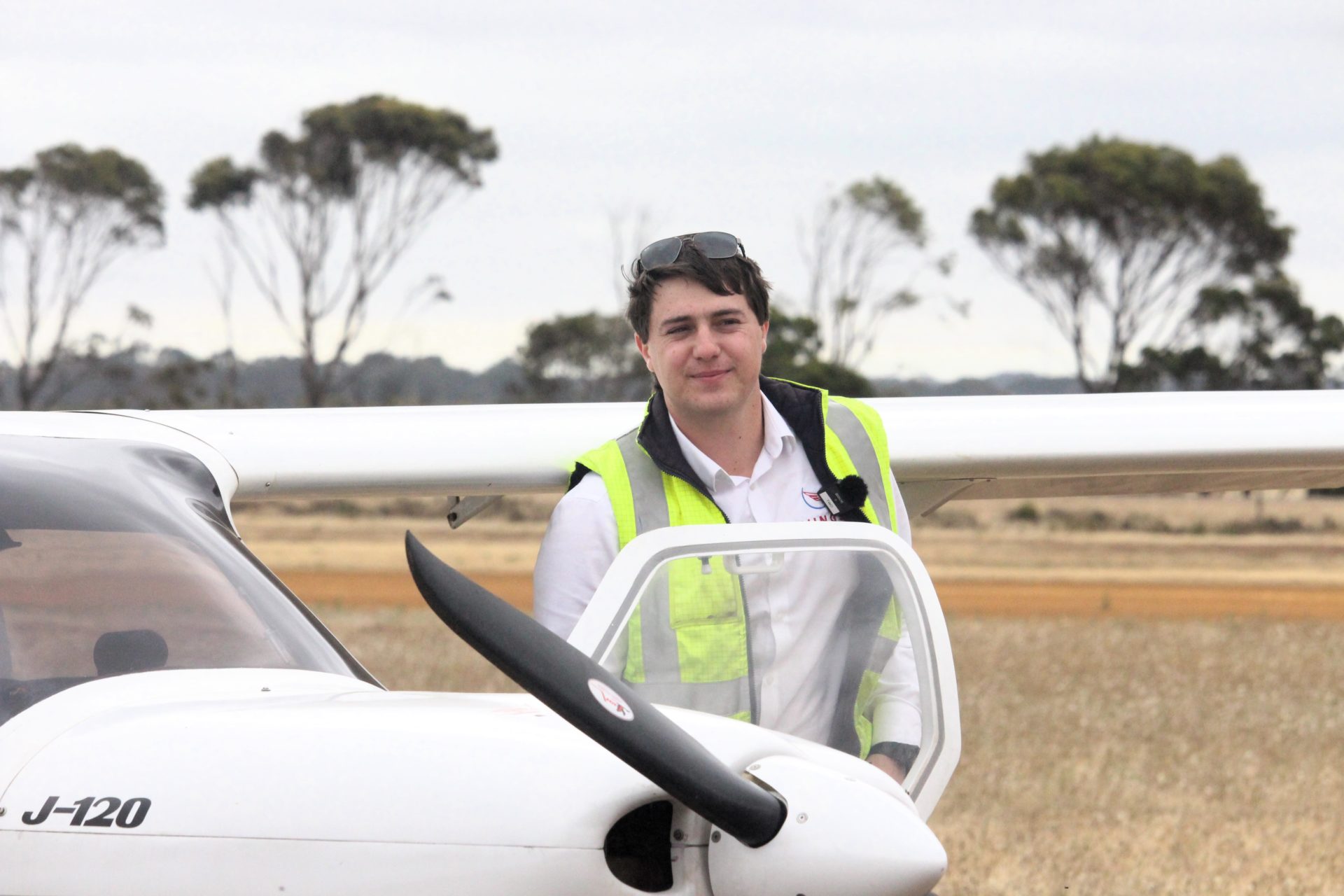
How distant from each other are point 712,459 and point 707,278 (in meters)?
0.37

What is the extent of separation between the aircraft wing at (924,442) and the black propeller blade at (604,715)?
1.87m

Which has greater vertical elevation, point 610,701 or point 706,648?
point 610,701

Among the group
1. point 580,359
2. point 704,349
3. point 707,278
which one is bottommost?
point 580,359

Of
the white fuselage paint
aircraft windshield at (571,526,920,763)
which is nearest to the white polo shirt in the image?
aircraft windshield at (571,526,920,763)

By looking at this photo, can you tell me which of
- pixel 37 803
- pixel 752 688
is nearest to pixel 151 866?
pixel 37 803

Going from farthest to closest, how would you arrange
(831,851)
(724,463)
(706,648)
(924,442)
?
(924,442) → (724,463) → (706,648) → (831,851)

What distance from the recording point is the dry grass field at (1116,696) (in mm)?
5859

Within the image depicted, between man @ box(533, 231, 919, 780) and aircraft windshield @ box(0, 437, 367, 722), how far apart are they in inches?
22.5

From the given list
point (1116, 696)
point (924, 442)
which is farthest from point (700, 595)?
point (1116, 696)

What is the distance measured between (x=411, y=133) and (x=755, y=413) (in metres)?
38.8

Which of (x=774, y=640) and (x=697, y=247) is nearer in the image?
(x=774, y=640)

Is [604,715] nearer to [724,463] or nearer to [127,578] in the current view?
[127,578]

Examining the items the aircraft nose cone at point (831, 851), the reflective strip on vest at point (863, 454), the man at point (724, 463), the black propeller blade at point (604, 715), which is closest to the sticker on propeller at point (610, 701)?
the black propeller blade at point (604, 715)

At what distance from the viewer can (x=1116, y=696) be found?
32.0 ft
